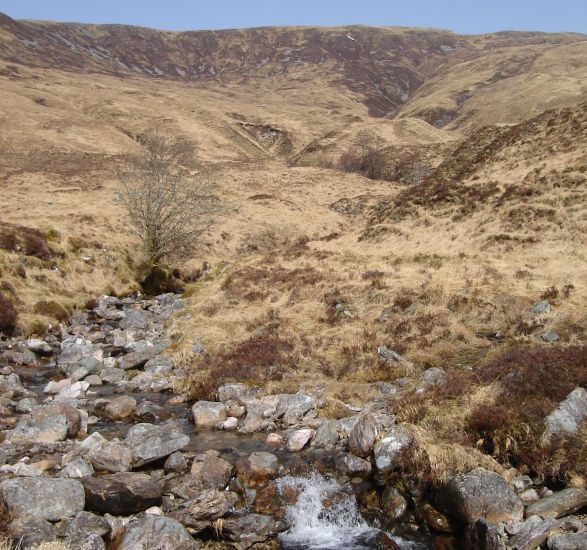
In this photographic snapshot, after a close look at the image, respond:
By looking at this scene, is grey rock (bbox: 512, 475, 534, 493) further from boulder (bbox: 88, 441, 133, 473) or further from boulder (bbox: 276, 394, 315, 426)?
boulder (bbox: 88, 441, 133, 473)

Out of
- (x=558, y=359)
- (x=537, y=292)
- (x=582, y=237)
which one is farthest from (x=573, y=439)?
(x=582, y=237)

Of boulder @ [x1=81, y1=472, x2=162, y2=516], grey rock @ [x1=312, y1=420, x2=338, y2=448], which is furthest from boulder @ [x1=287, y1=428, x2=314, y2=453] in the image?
boulder @ [x1=81, y1=472, x2=162, y2=516]

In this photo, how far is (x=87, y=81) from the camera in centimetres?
15500

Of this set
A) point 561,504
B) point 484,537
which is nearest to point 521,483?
point 561,504

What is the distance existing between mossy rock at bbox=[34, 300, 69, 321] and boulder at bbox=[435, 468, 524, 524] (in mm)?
21497

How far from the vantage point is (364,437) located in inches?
428

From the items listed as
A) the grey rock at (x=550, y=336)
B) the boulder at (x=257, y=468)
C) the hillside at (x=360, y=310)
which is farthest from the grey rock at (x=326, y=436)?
the grey rock at (x=550, y=336)

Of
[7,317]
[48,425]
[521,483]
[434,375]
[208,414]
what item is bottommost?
[208,414]

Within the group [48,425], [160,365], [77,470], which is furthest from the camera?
[160,365]

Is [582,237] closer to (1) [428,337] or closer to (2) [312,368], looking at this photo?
(1) [428,337]

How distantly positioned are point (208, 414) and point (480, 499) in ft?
24.8

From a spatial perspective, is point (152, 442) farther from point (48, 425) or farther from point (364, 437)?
point (364, 437)

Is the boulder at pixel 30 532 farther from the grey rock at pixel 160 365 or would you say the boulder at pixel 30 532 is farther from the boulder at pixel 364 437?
the grey rock at pixel 160 365

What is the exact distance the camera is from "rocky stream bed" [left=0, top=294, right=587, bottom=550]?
8.08 meters
